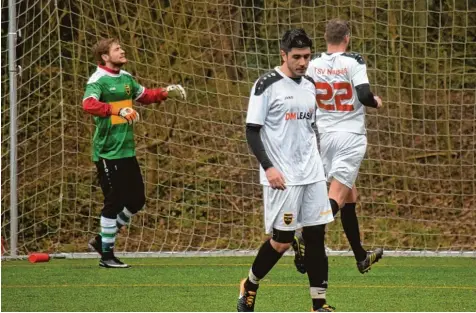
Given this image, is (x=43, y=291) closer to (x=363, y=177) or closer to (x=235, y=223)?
(x=235, y=223)

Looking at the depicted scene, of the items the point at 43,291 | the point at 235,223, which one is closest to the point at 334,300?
the point at 43,291

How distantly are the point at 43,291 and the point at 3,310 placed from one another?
3.11 feet

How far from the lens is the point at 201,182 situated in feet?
47.1

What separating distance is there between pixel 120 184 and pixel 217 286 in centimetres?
160

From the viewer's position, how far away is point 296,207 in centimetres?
706

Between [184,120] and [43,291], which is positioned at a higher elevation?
Result: [184,120]

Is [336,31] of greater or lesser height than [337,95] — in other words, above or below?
above

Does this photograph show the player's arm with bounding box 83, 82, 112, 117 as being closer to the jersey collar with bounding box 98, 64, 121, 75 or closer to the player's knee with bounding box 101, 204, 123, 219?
the jersey collar with bounding box 98, 64, 121, 75

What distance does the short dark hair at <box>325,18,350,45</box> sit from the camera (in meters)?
8.77

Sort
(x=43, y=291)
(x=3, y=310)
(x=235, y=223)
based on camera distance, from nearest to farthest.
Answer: (x=3, y=310) < (x=43, y=291) < (x=235, y=223)

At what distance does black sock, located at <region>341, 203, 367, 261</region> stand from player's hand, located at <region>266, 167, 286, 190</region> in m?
2.22

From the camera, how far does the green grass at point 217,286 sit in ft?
25.3

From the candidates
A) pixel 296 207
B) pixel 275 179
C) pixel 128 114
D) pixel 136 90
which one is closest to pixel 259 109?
pixel 275 179

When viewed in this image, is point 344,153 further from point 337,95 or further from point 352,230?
point 352,230
